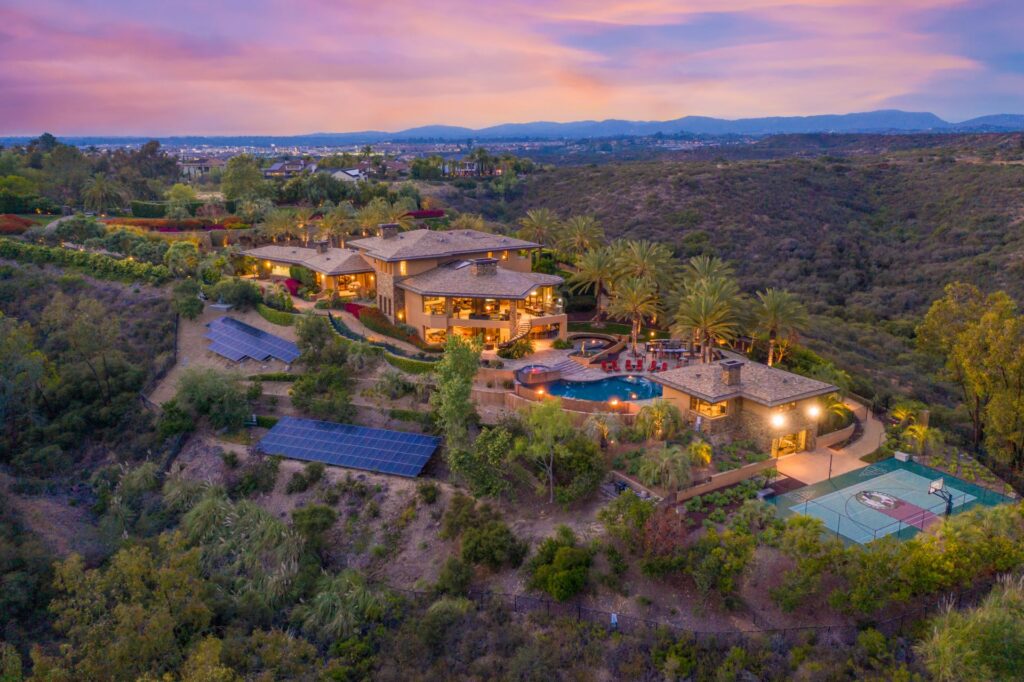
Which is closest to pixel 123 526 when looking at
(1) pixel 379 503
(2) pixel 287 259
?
(1) pixel 379 503

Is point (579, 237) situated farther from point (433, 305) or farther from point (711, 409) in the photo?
point (711, 409)

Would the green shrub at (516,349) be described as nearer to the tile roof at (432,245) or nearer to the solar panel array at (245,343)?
the tile roof at (432,245)

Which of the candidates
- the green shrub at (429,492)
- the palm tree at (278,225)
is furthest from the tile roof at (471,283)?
the palm tree at (278,225)

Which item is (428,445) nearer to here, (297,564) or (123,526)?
(297,564)

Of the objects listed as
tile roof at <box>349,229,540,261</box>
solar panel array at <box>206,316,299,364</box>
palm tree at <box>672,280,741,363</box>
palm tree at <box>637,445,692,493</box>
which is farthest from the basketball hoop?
solar panel array at <box>206,316,299,364</box>

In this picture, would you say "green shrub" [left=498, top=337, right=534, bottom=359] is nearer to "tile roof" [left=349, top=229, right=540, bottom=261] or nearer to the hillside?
"tile roof" [left=349, top=229, right=540, bottom=261]

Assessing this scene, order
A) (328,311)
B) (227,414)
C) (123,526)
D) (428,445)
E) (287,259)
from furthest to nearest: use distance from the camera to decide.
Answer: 1. (287,259)
2. (328,311)
3. (227,414)
4. (428,445)
5. (123,526)
